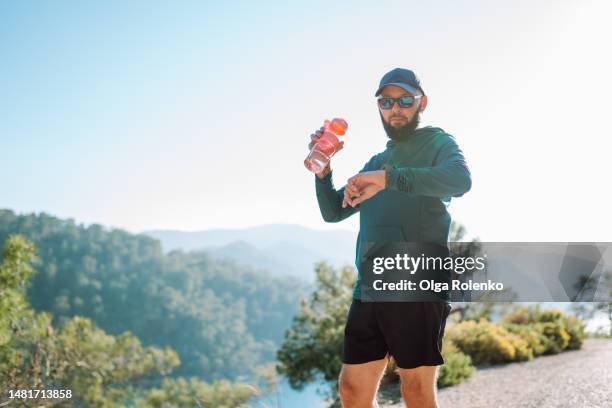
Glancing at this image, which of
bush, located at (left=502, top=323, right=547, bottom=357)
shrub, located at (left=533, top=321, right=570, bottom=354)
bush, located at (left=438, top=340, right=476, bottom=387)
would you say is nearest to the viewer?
bush, located at (left=438, top=340, right=476, bottom=387)

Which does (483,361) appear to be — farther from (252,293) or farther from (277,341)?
(252,293)

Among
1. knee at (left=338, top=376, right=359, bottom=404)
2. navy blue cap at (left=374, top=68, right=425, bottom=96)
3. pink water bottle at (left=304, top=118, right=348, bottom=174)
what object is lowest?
knee at (left=338, top=376, right=359, bottom=404)

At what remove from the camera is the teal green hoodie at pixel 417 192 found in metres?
1.90

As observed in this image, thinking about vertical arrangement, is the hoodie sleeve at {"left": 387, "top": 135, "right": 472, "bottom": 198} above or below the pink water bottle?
below

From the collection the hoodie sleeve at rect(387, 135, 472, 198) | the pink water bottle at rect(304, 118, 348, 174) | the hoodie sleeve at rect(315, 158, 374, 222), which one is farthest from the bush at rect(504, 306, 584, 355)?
the hoodie sleeve at rect(387, 135, 472, 198)

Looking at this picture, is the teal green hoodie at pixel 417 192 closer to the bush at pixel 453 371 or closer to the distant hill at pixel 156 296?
the bush at pixel 453 371

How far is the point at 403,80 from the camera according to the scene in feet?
7.55

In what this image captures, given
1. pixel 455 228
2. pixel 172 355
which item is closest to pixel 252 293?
pixel 172 355

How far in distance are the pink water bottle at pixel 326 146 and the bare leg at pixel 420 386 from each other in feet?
2.94

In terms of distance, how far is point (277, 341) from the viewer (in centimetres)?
11169

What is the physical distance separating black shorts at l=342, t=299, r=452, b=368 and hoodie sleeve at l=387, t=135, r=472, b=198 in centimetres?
45

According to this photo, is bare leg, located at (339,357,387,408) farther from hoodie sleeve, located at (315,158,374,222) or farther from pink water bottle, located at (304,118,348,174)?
pink water bottle, located at (304,118,348,174)

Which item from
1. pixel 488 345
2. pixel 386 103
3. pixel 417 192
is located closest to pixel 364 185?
pixel 417 192

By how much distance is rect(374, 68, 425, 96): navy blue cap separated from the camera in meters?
2.29
